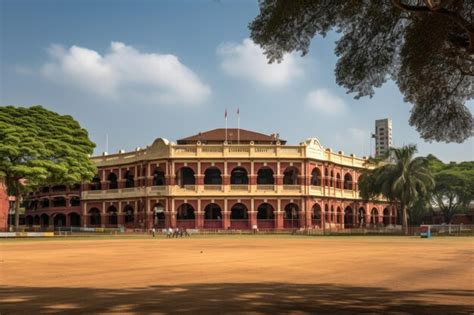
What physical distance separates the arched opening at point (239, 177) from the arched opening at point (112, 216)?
19.3 meters

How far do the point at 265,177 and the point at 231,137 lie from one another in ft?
28.4

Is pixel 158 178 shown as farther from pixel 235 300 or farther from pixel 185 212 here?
pixel 235 300

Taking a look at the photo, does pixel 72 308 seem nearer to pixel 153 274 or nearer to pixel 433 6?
pixel 153 274

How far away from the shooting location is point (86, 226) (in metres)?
86.4

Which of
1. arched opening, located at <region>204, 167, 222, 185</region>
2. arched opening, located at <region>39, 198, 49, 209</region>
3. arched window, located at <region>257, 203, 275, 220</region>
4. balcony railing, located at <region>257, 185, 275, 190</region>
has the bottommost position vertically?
arched window, located at <region>257, 203, 275, 220</region>

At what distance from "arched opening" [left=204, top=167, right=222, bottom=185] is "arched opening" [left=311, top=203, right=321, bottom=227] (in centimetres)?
1406

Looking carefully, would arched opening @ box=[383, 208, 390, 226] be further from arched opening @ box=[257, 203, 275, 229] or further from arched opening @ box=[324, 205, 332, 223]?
arched opening @ box=[257, 203, 275, 229]

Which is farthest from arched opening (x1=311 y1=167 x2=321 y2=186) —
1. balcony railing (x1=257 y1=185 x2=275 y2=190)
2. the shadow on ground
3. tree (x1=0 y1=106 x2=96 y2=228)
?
the shadow on ground

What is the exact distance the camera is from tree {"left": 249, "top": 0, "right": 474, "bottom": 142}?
1081cm

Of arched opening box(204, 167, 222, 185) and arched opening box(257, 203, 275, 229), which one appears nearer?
arched opening box(257, 203, 275, 229)

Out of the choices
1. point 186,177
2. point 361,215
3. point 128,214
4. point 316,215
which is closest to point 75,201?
point 128,214

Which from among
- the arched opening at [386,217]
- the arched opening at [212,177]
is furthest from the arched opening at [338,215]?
the arched opening at [212,177]

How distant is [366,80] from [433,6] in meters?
3.36

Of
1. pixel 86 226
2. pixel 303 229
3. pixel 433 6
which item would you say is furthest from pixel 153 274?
pixel 86 226
